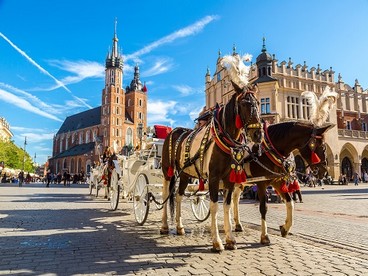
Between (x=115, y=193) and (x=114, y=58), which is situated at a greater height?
(x=114, y=58)

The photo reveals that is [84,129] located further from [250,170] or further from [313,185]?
[250,170]

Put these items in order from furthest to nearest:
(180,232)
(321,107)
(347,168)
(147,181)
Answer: (347,168) < (147,181) < (180,232) < (321,107)

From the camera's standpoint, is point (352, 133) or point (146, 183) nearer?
point (146, 183)

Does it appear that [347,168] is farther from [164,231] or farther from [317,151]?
[164,231]

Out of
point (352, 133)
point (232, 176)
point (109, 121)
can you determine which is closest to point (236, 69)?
point (232, 176)

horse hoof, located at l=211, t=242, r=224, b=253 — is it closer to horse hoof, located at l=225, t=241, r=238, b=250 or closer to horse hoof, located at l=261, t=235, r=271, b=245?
horse hoof, located at l=225, t=241, r=238, b=250

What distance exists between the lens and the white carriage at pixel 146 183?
736 centimetres

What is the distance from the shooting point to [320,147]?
217 inches

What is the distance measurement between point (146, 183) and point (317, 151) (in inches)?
160

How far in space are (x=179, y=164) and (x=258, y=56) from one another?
A: 35.2 meters

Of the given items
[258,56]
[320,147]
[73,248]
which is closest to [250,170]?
[320,147]

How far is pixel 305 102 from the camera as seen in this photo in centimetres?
3972

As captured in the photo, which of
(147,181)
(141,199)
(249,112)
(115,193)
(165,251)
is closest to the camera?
(249,112)

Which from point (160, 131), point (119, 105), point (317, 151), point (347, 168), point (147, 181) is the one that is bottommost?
point (147, 181)
